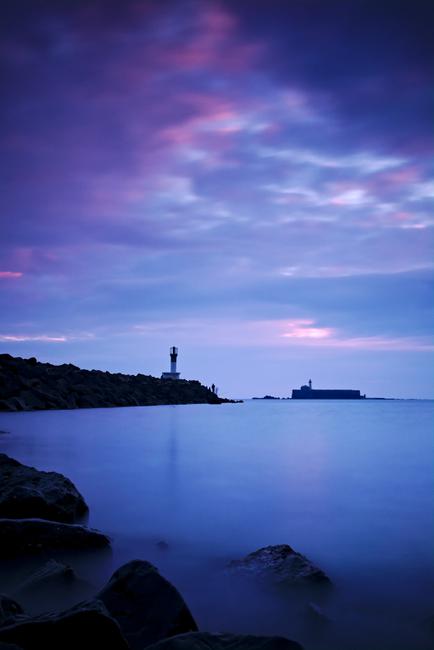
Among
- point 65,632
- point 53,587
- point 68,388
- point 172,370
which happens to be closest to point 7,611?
point 65,632

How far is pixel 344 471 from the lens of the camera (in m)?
11.0

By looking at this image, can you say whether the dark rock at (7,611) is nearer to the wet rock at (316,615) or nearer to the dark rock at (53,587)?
the dark rock at (53,587)

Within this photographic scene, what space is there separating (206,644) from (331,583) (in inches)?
83.4

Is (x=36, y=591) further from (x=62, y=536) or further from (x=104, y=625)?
(x=104, y=625)

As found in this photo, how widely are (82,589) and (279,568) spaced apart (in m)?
1.49

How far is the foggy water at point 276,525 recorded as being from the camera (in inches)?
139

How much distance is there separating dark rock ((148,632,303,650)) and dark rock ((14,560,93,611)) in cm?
151

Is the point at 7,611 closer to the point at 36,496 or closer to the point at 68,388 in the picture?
the point at 36,496

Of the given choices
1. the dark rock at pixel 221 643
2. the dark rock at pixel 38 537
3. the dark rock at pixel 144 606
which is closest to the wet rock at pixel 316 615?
the dark rock at pixel 144 606

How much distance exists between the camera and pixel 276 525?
6.24 metres

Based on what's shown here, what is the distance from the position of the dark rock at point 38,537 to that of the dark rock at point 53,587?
0.62 m

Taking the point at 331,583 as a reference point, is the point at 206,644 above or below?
above

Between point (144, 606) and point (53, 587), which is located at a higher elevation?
point (144, 606)

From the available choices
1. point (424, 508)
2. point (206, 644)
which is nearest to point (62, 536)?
point (206, 644)
